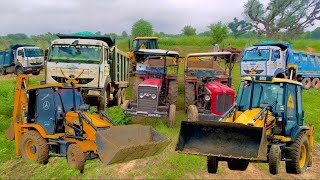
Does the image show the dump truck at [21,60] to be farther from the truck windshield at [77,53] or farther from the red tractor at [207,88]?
A: the red tractor at [207,88]

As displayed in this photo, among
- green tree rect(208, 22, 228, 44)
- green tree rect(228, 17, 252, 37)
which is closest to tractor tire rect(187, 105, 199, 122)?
green tree rect(208, 22, 228, 44)

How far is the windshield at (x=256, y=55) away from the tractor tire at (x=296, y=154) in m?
12.2

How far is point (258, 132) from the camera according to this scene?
7.33m

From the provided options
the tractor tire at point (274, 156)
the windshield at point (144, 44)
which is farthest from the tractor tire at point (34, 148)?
the windshield at point (144, 44)

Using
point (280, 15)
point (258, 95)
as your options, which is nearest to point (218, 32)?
point (280, 15)

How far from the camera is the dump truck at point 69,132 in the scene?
790 centimetres

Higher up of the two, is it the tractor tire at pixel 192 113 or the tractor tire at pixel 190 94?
the tractor tire at pixel 190 94

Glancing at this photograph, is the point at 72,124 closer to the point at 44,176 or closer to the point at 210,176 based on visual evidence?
the point at 44,176

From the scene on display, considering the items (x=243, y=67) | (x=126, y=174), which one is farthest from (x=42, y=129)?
(x=243, y=67)

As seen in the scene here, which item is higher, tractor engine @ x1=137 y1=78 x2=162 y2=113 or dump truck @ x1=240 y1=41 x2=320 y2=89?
dump truck @ x1=240 y1=41 x2=320 y2=89

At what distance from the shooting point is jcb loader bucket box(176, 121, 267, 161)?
7.30 metres

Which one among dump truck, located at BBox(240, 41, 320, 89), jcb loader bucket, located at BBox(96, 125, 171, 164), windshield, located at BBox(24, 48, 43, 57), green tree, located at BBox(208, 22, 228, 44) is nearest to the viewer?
jcb loader bucket, located at BBox(96, 125, 171, 164)

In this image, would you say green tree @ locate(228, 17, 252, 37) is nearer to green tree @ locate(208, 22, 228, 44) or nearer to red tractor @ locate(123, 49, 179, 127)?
green tree @ locate(208, 22, 228, 44)

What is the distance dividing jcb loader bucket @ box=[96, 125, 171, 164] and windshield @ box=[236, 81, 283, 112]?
2.14m
